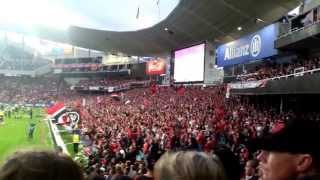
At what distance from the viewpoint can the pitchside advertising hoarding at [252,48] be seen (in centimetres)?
3200

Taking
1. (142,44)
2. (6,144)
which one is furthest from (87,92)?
(6,144)

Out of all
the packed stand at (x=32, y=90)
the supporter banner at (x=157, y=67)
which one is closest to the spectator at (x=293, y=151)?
the supporter banner at (x=157, y=67)

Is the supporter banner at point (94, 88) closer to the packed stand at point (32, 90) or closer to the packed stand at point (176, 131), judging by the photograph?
the packed stand at point (32, 90)

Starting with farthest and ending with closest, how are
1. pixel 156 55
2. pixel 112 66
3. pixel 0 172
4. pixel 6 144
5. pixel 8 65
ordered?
1. pixel 8 65
2. pixel 112 66
3. pixel 156 55
4. pixel 6 144
5. pixel 0 172

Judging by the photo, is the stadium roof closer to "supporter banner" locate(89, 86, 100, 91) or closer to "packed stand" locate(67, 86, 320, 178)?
"packed stand" locate(67, 86, 320, 178)

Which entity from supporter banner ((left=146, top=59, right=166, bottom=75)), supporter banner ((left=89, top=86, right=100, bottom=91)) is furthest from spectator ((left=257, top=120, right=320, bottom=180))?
supporter banner ((left=89, top=86, right=100, bottom=91))

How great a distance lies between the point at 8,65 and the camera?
10600cm

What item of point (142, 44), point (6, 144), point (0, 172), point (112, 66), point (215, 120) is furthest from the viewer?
point (112, 66)

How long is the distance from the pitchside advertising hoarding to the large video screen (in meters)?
1.75

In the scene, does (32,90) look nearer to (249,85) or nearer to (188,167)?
(249,85)

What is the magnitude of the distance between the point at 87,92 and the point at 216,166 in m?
89.2

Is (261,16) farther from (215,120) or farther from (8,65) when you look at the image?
(8,65)

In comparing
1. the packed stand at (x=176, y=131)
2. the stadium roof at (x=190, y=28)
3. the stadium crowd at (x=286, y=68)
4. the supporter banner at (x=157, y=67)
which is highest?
the stadium roof at (x=190, y=28)

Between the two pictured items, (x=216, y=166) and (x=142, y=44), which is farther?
(x=142, y=44)
